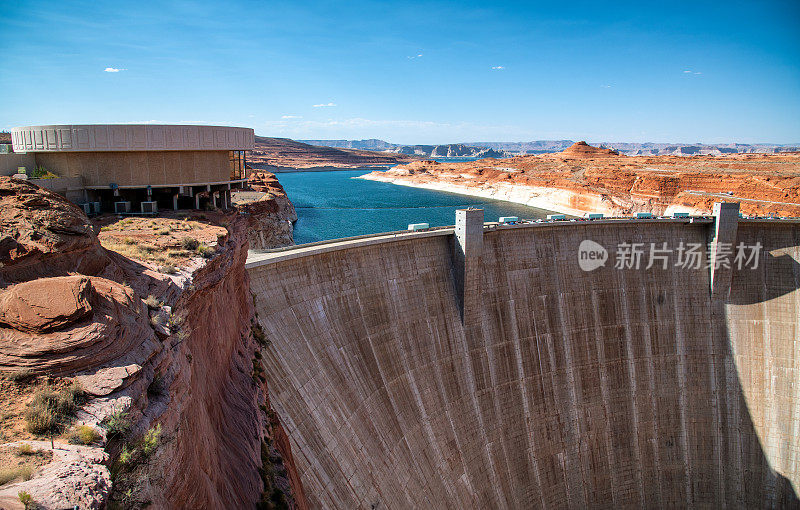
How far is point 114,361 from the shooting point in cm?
608

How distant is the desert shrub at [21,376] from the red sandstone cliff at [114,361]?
0.04 metres

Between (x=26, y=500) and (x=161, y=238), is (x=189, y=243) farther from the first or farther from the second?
(x=26, y=500)

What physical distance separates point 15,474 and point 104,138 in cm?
1186

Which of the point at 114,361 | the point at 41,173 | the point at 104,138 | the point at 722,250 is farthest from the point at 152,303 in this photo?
the point at 722,250

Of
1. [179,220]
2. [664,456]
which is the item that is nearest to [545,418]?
[664,456]

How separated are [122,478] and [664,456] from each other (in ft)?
95.9

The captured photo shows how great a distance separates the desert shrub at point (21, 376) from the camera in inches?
214

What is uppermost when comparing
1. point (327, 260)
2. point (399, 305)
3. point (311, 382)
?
point (327, 260)

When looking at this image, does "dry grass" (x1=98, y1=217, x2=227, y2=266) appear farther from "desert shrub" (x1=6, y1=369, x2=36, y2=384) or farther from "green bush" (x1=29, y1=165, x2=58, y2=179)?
"desert shrub" (x1=6, y1=369, x2=36, y2=384)

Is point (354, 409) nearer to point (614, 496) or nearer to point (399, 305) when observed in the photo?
point (399, 305)

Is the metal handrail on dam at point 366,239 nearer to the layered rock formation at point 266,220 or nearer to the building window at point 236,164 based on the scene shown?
the building window at point 236,164

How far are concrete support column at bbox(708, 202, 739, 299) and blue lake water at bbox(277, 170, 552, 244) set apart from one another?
36.7 meters

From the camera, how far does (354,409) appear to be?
18.4 meters

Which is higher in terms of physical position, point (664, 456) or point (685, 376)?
point (685, 376)
